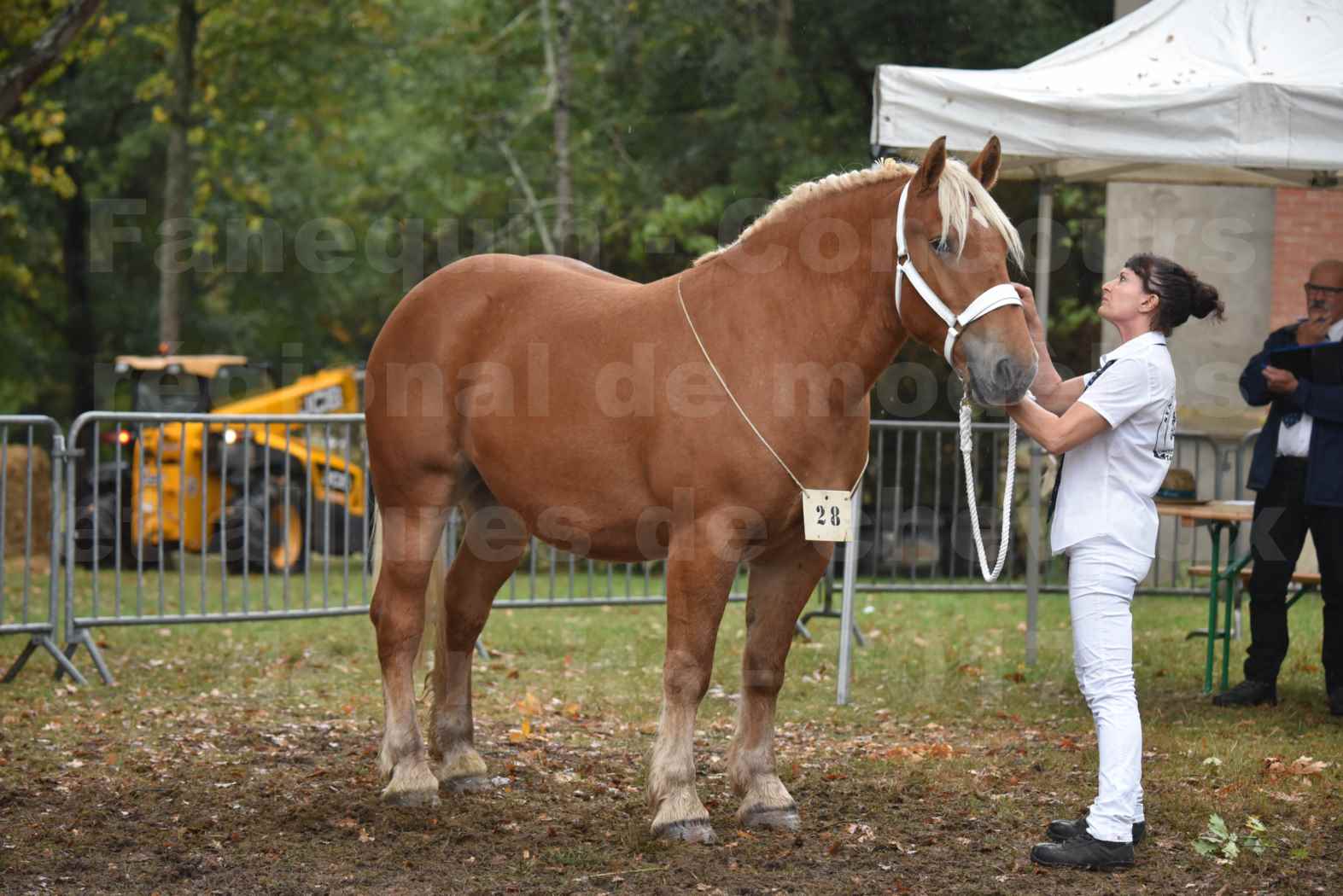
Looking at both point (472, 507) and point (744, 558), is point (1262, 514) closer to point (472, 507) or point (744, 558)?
point (744, 558)

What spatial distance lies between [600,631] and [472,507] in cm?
461

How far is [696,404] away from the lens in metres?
4.30

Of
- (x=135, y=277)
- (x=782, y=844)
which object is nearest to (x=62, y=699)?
(x=782, y=844)

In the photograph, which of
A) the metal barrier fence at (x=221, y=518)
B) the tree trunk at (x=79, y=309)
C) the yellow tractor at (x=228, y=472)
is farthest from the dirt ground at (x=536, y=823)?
the tree trunk at (x=79, y=309)

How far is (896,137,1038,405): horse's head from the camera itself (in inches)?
154

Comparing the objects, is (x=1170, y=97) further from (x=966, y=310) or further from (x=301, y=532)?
(x=301, y=532)

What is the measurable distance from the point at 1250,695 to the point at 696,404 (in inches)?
157

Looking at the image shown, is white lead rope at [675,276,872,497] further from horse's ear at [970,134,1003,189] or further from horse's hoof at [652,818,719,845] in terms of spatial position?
horse's hoof at [652,818,719,845]

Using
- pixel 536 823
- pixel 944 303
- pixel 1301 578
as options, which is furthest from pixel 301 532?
pixel 944 303

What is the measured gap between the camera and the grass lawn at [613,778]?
4.18 meters

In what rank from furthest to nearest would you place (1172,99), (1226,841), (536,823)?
(1172,99), (536,823), (1226,841)

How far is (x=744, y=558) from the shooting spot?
4.42 m

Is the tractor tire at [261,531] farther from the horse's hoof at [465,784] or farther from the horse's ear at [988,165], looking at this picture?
the horse's ear at [988,165]

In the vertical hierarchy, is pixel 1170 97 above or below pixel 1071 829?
above
